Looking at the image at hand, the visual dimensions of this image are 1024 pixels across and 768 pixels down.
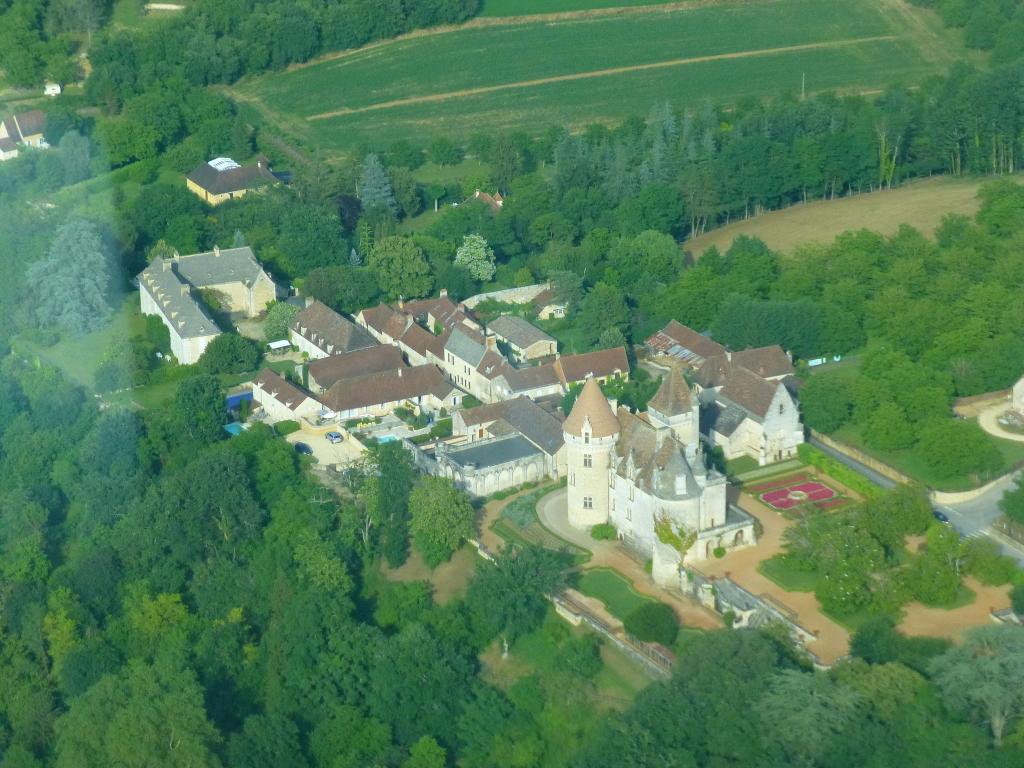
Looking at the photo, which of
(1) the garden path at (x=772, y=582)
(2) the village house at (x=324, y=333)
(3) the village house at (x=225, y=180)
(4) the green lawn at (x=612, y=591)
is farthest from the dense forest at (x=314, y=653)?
(3) the village house at (x=225, y=180)

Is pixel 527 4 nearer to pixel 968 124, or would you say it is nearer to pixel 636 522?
pixel 968 124

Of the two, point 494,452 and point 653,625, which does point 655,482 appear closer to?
point 653,625

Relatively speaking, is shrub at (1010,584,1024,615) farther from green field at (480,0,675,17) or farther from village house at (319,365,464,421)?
green field at (480,0,675,17)

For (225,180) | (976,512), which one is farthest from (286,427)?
(225,180)

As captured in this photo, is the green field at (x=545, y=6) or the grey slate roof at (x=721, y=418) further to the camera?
the green field at (x=545, y=6)

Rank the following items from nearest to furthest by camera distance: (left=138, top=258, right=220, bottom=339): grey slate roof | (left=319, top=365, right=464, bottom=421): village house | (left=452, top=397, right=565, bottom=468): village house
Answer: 1. (left=452, top=397, right=565, bottom=468): village house
2. (left=319, top=365, right=464, bottom=421): village house
3. (left=138, top=258, right=220, bottom=339): grey slate roof

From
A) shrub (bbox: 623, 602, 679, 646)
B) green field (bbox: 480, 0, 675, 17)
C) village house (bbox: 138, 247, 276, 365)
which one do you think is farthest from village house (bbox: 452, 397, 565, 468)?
green field (bbox: 480, 0, 675, 17)

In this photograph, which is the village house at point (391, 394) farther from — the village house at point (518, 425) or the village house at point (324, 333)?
the village house at point (324, 333)
